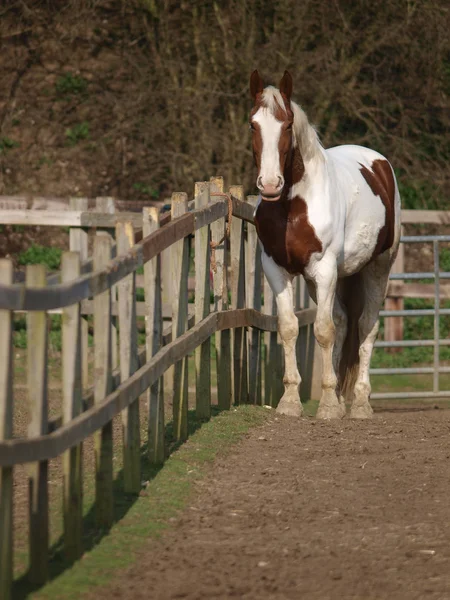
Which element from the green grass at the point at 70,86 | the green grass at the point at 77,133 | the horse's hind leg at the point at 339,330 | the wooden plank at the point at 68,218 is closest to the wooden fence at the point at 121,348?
the horse's hind leg at the point at 339,330

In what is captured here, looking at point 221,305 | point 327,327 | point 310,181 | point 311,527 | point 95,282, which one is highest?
point 310,181

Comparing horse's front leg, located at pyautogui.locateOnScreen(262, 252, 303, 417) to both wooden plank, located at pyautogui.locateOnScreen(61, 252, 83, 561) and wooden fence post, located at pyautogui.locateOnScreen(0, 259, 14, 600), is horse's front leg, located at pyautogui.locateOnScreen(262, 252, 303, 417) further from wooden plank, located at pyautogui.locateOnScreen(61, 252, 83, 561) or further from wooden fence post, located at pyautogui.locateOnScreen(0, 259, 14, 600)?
wooden fence post, located at pyautogui.locateOnScreen(0, 259, 14, 600)

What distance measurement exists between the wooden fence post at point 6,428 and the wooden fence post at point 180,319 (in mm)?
2622

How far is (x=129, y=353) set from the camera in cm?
526

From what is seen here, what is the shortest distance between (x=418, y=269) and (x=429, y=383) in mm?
4166

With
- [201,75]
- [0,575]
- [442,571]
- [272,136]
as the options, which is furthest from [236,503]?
[201,75]

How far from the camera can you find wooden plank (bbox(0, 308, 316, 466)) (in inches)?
153

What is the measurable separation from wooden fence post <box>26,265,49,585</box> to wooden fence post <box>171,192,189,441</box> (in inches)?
94.6

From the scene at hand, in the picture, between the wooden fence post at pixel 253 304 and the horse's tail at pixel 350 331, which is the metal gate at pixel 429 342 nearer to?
the horse's tail at pixel 350 331

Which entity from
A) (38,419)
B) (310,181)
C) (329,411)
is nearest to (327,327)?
(329,411)

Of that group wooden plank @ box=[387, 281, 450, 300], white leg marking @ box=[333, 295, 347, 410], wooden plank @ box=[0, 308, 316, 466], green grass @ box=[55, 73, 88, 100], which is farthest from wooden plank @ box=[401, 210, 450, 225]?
green grass @ box=[55, 73, 88, 100]

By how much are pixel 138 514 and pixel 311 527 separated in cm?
73

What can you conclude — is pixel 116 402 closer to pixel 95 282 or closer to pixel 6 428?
pixel 95 282

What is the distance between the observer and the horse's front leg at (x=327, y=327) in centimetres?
779
